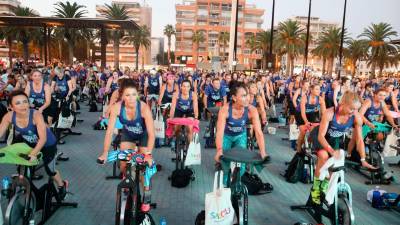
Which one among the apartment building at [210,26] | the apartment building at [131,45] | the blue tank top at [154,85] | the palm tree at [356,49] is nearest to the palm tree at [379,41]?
the palm tree at [356,49]

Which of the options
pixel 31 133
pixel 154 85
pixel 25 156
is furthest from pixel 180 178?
pixel 154 85

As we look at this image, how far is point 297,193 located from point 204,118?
9.53 meters

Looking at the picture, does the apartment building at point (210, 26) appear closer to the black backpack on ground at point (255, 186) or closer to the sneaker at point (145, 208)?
the black backpack on ground at point (255, 186)

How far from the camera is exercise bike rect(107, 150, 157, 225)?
4324 millimetres

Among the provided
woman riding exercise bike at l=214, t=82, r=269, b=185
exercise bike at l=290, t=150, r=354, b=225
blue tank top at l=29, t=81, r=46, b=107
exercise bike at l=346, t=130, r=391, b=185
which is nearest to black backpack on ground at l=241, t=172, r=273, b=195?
woman riding exercise bike at l=214, t=82, r=269, b=185

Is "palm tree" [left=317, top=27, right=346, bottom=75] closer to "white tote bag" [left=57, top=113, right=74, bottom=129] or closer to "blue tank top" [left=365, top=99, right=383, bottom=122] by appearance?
"blue tank top" [left=365, top=99, right=383, bottom=122]

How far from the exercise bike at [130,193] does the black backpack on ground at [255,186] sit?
2.66m

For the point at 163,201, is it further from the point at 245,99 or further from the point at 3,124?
the point at 3,124

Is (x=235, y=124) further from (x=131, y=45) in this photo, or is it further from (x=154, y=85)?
(x=131, y=45)

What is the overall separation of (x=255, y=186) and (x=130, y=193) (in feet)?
9.94

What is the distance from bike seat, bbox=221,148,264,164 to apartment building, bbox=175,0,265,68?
108231 millimetres

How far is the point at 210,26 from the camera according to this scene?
112688 mm

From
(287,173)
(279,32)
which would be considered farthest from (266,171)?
(279,32)

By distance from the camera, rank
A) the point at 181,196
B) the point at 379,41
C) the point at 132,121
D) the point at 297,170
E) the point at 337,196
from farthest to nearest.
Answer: the point at 379,41 < the point at 297,170 < the point at 181,196 < the point at 132,121 < the point at 337,196
